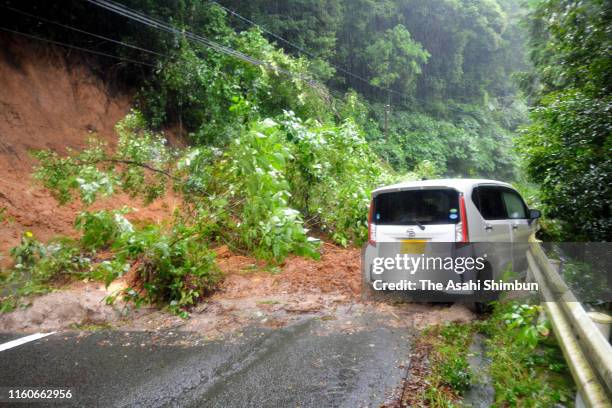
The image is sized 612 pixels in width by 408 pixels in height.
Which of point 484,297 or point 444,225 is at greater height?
point 444,225

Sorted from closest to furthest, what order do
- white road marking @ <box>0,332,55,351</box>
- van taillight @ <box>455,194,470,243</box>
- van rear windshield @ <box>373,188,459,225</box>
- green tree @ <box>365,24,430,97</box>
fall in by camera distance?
white road marking @ <box>0,332,55,351</box> < van taillight @ <box>455,194,470,243</box> < van rear windshield @ <box>373,188,459,225</box> < green tree @ <box>365,24,430,97</box>

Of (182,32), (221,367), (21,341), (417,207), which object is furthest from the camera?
(182,32)

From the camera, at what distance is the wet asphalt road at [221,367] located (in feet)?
11.7

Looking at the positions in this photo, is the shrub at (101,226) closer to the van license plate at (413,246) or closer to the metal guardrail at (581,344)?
the van license plate at (413,246)

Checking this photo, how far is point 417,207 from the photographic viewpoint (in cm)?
538

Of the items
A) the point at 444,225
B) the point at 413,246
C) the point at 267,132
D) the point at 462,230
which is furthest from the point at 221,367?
the point at 267,132

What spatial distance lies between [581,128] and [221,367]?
6.63 metres

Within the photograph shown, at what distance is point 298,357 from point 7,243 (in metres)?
6.96

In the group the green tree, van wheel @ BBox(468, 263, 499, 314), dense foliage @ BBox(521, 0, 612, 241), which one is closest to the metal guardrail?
van wheel @ BBox(468, 263, 499, 314)

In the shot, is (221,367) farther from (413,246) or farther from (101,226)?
(101,226)

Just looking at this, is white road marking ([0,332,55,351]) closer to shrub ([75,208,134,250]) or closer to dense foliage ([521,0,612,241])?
shrub ([75,208,134,250])

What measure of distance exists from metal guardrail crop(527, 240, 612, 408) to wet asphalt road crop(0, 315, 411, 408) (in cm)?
138

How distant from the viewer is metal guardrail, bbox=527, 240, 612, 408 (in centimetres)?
257

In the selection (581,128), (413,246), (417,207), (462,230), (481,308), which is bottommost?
(481,308)
